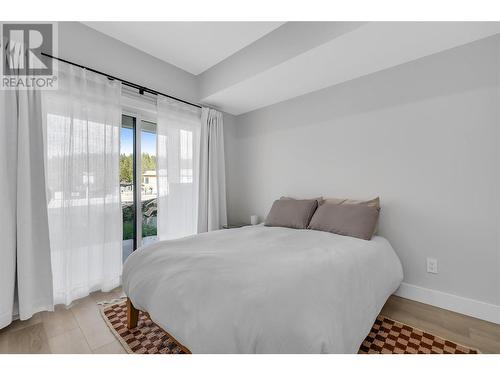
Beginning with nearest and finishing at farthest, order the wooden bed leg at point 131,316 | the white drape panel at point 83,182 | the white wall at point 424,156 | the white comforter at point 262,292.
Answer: the white comforter at point 262,292
the wooden bed leg at point 131,316
the white wall at point 424,156
the white drape panel at point 83,182

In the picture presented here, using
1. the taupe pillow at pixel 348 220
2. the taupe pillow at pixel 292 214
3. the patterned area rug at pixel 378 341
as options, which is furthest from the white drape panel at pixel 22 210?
the taupe pillow at pixel 348 220

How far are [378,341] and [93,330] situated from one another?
203 cm

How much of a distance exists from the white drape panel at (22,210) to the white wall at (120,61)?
1.90 feet

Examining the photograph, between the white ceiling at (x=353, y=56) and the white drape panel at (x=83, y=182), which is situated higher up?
the white ceiling at (x=353, y=56)

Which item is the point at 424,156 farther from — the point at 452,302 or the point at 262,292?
the point at 262,292

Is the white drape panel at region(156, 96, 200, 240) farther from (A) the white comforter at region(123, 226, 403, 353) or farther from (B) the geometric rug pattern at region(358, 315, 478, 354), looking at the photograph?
(B) the geometric rug pattern at region(358, 315, 478, 354)

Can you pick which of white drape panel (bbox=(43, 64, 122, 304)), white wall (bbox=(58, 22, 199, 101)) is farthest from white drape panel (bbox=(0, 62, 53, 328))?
white wall (bbox=(58, 22, 199, 101))

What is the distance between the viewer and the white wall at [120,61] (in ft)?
6.81

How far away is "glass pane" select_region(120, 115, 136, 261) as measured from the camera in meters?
2.69

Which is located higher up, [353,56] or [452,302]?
[353,56]

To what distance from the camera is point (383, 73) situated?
2.30m

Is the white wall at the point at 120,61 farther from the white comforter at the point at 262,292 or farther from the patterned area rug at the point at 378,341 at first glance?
the patterned area rug at the point at 378,341

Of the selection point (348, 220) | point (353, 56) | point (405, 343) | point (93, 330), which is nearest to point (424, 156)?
point (348, 220)

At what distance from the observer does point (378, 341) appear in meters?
1.53
